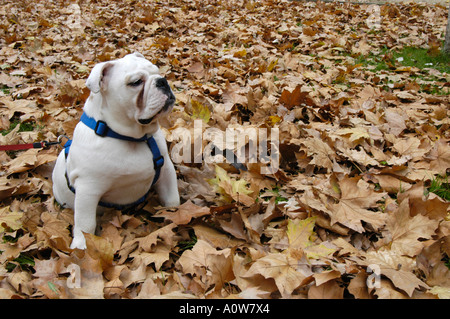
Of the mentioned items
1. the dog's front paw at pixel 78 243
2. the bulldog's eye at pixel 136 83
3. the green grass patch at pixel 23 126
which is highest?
the bulldog's eye at pixel 136 83

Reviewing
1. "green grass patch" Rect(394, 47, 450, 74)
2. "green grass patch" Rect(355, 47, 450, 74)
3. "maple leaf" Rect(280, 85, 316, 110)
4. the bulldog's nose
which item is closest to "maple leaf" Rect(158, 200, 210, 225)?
the bulldog's nose

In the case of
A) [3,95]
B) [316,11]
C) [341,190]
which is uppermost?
[316,11]

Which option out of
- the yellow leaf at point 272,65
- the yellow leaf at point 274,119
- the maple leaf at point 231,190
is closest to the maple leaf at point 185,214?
the maple leaf at point 231,190

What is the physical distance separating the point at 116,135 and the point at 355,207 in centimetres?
157

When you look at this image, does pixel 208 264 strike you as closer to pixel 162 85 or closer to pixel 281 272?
pixel 281 272

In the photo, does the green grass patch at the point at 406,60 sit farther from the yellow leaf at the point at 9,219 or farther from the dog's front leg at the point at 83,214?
the yellow leaf at the point at 9,219

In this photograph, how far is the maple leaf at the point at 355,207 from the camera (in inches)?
83.0

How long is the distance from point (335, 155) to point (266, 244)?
45.8 inches

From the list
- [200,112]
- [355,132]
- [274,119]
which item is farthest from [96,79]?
[355,132]

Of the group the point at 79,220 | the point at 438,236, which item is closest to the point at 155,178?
the point at 79,220

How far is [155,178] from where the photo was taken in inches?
89.8

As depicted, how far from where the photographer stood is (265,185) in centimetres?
264

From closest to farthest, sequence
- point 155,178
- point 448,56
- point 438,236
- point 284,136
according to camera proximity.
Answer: point 438,236
point 155,178
point 284,136
point 448,56
